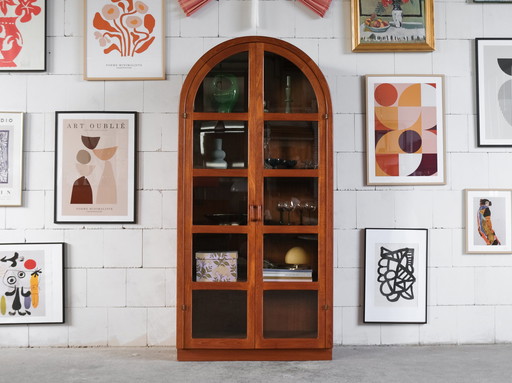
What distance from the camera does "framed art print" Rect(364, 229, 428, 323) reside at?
3.77 metres

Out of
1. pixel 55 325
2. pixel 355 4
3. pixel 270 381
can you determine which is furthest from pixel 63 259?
pixel 355 4

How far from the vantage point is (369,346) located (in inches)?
148

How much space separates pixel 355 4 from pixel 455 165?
3.88ft

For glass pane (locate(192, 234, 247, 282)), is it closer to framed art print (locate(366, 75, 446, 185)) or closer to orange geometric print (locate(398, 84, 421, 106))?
framed art print (locate(366, 75, 446, 185))

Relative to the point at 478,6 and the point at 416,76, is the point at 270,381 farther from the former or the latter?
the point at 478,6

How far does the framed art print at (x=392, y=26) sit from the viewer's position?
150 inches

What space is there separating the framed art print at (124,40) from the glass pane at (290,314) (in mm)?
1533

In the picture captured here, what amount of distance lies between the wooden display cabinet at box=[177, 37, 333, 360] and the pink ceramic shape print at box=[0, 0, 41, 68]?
1.21 meters

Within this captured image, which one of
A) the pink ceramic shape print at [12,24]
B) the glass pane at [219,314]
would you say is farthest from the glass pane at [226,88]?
the pink ceramic shape print at [12,24]

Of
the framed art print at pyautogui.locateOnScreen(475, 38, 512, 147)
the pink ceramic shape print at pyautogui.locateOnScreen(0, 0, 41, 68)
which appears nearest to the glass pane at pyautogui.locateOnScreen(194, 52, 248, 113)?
the pink ceramic shape print at pyautogui.locateOnScreen(0, 0, 41, 68)

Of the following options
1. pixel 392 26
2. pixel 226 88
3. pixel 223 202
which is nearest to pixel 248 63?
pixel 226 88

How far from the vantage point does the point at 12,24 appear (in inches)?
149

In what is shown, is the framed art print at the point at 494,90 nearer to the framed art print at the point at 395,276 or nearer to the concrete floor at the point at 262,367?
the framed art print at the point at 395,276

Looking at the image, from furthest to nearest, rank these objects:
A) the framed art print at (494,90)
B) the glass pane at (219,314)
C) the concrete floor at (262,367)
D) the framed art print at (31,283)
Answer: the framed art print at (494,90) → the framed art print at (31,283) → the glass pane at (219,314) → the concrete floor at (262,367)
